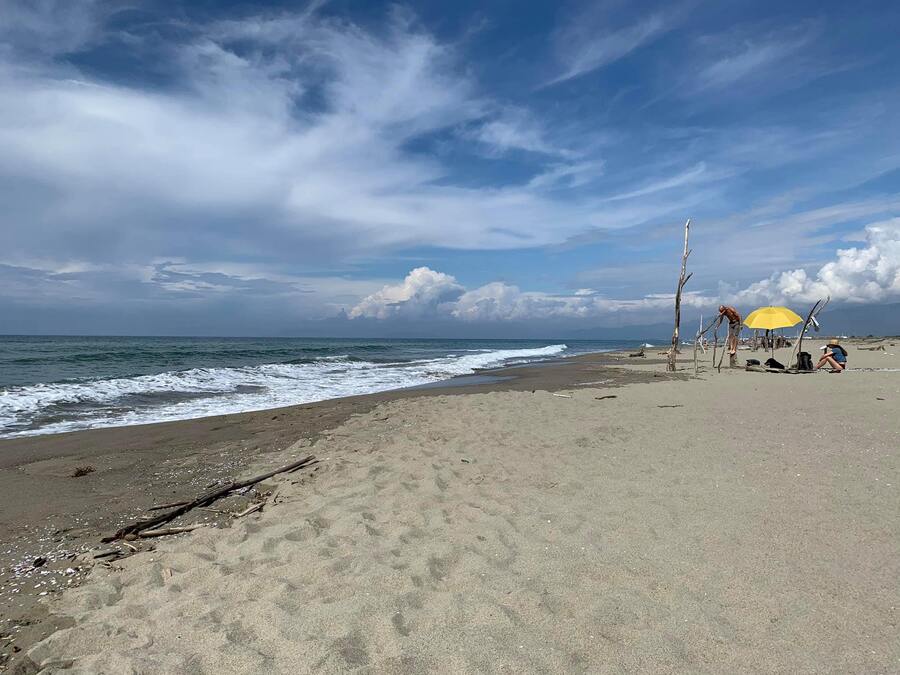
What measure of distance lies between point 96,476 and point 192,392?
9945 mm

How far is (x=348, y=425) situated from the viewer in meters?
9.27

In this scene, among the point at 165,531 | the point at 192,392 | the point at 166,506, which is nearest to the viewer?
the point at 165,531

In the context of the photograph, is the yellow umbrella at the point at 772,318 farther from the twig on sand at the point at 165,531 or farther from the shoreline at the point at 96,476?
the twig on sand at the point at 165,531

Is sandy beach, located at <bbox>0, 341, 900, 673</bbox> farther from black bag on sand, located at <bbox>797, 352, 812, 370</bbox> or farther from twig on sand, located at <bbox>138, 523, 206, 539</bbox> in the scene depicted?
black bag on sand, located at <bbox>797, 352, 812, 370</bbox>

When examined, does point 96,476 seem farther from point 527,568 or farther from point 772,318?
point 772,318

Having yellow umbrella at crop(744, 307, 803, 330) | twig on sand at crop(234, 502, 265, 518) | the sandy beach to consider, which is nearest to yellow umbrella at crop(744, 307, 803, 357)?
yellow umbrella at crop(744, 307, 803, 330)

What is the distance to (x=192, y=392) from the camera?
15.6 m

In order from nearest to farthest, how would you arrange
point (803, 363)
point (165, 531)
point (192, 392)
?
point (165, 531) → point (192, 392) → point (803, 363)

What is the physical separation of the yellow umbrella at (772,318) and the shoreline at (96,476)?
15.8 metres

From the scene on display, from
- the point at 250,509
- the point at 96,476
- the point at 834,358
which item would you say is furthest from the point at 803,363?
the point at 96,476

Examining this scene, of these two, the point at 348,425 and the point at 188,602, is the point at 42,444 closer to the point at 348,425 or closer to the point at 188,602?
the point at 348,425

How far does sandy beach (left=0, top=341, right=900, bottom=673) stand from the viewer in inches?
105

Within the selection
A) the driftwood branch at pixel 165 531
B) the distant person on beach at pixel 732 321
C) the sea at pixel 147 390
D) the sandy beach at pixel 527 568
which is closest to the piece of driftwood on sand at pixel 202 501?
the driftwood branch at pixel 165 531

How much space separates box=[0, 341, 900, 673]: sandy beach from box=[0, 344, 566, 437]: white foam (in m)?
4.20
